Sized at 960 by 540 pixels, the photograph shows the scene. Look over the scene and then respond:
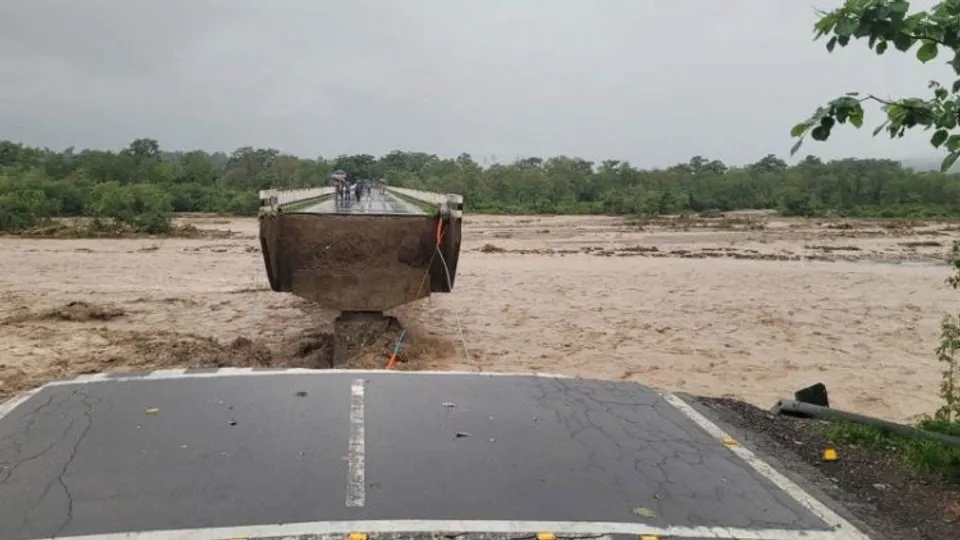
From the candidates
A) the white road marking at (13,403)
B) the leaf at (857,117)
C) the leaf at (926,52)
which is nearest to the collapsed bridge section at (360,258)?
the white road marking at (13,403)

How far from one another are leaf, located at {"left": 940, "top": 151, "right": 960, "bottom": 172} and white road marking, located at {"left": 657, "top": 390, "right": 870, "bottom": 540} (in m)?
1.82

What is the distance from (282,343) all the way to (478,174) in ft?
168

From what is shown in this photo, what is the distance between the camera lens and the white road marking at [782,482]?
3.79 meters

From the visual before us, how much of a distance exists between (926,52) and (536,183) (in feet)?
177

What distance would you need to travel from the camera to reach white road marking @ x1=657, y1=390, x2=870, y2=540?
379 centimetres

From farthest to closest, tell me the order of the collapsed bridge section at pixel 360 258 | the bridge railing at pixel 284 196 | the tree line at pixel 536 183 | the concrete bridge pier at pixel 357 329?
the tree line at pixel 536 183 → the concrete bridge pier at pixel 357 329 → the collapsed bridge section at pixel 360 258 → the bridge railing at pixel 284 196

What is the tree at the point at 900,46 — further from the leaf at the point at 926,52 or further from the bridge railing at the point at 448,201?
the bridge railing at the point at 448,201

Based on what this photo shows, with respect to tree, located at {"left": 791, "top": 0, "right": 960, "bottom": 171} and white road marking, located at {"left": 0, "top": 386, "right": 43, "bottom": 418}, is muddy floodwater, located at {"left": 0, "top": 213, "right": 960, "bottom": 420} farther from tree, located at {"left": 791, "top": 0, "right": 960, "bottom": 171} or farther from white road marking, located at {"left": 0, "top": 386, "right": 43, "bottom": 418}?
tree, located at {"left": 791, "top": 0, "right": 960, "bottom": 171}

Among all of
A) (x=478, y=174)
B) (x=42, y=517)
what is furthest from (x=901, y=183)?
(x=42, y=517)

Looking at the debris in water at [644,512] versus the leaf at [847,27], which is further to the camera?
the debris in water at [644,512]

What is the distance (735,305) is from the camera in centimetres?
1595

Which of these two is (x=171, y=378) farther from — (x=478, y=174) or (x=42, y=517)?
(x=478, y=174)

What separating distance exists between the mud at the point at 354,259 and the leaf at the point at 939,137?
6.61 meters

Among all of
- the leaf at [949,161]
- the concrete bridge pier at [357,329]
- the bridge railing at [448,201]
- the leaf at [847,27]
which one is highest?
the leaf at [847,27]
